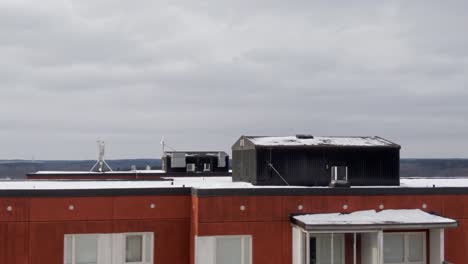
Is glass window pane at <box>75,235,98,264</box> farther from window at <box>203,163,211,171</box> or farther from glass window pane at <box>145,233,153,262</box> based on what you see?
window at <box>203,163,211,171</box>

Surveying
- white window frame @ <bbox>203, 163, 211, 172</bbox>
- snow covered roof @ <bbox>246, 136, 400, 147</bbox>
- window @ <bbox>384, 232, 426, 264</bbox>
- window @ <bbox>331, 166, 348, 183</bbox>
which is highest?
snow covered roof @ <bbox>246, 136, 400, 147</bbox>

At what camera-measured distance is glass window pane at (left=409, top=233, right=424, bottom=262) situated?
19938 mm

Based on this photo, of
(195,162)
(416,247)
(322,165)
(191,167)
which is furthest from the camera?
(195,162)

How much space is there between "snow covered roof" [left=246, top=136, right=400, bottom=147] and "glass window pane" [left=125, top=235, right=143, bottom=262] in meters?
5.63

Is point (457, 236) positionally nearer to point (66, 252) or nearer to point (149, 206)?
point (149, 206)

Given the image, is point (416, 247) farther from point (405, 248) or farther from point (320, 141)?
point (320, 141)

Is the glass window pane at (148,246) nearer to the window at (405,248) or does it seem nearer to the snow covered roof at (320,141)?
Result: the snow covered roof at (320,141)

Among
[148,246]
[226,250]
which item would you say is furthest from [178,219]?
[226,250]

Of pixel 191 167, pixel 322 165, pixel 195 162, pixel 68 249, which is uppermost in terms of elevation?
pixel 322 165

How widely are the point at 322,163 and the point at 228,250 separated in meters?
5.27

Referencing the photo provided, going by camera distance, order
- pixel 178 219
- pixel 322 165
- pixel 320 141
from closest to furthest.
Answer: pixel 178 219
pixel 322 165
pixel 320 141

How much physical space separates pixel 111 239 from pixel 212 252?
332 centimetres

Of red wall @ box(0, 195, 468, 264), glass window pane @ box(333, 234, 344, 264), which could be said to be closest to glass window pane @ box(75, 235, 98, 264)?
red wall @ box(0, 195, 468, 264)

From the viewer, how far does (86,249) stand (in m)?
19.0
